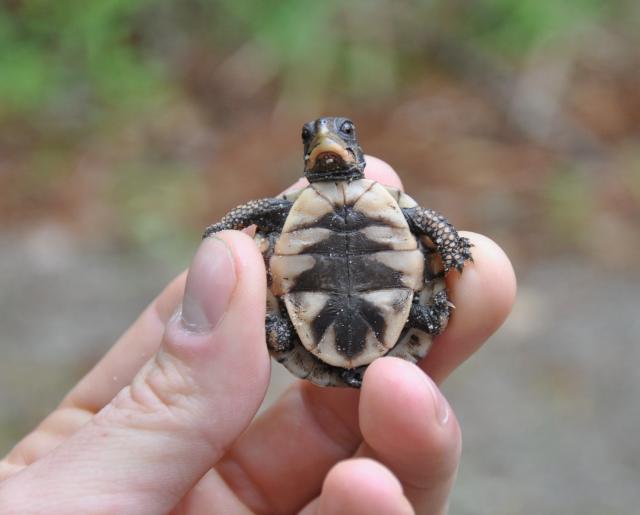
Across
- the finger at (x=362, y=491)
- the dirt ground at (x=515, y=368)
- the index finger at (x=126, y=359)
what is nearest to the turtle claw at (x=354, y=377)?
the finger at (x=362, y=491)

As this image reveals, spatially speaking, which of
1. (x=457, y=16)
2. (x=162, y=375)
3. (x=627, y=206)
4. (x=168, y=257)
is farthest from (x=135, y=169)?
(x=162, y=375)

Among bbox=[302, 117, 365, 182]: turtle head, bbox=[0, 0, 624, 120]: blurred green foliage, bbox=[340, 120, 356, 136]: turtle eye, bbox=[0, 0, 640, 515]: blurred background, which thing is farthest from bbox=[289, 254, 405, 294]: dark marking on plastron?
bbox=[0, 0, 624, 120]: blurred green foliage

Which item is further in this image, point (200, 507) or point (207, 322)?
point (200, 507)

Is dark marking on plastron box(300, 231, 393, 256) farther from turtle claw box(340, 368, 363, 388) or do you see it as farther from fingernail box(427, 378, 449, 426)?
fingernail box(427, 378, 449, 426)

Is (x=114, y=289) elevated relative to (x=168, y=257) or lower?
lower

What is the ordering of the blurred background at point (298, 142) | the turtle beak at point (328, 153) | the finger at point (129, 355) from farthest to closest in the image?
the blurred background at point (298, 142), the finger at point (129, 355), the turtle beak at point (328, 153)

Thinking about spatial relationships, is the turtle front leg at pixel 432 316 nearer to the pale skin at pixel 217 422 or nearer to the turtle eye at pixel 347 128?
the pale skin at pixel 217 422

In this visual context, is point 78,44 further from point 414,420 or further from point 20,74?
point 414,420
